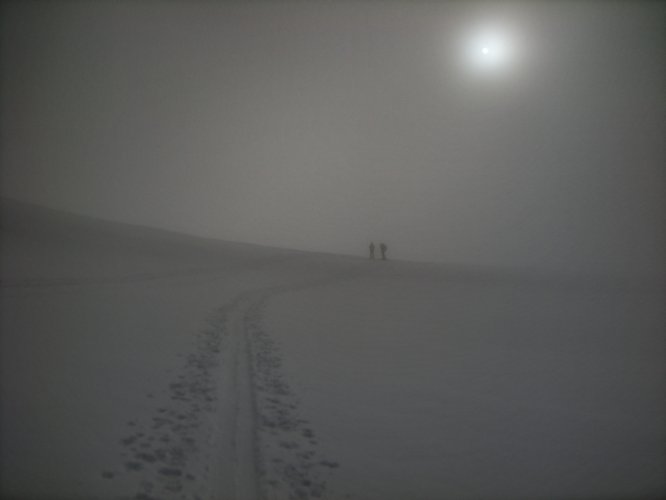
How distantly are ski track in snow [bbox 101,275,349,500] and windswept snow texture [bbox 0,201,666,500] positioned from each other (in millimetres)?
19

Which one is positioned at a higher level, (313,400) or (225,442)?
(313,400)

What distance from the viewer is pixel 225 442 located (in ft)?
11.3

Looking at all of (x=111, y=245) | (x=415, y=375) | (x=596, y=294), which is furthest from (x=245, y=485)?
(x=111, y=245)

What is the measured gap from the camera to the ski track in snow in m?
2.93

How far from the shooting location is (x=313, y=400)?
457 centimetres

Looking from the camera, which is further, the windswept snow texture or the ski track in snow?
the windswept snow texture

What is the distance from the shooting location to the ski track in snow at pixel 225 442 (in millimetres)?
2928

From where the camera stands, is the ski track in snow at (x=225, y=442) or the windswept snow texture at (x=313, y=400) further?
the windswept snow texture at (x=313, y=400)

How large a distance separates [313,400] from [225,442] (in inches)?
58.5

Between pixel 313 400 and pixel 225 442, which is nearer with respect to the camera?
pixel 225 442

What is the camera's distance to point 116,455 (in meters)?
3.07

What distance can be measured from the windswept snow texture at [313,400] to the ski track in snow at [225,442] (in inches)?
0.8

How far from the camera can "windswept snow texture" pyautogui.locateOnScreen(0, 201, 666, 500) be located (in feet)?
10.2

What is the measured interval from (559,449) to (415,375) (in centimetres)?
228
